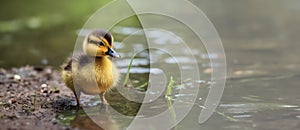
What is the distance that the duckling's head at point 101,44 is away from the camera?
16.5ft

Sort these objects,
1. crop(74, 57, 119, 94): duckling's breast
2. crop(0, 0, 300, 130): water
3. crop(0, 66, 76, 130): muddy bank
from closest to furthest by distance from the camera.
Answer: crop(0, 66, 76, 130): muddy bank → crop(0, 0, 300, 130): water → crop(74, 57, 119, 94): duckling's breast

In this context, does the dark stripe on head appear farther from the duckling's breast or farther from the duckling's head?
the duckling's breast

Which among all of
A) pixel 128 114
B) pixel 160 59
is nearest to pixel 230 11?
pixel 160 59

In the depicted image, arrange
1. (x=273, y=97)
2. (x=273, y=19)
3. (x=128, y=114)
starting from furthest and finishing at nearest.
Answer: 1. (x=273, y=19)
2. (x=273, y=97)
3. (x=128, y=114)

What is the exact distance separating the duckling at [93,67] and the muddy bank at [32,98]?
0.36 meters

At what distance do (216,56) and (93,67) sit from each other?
9.89 feet

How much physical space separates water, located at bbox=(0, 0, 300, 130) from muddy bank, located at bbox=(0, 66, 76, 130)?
0.24 m

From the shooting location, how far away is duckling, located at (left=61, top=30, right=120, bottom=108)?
5059 mm

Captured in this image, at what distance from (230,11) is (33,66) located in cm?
525

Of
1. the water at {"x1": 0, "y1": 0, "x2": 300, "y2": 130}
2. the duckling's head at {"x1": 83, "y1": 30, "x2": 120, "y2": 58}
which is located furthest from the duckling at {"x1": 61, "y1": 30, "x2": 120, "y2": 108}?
the water at {"x1": 0, "y1": 0, "x2": 300, "y2": 130}

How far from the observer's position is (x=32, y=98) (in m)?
5.63

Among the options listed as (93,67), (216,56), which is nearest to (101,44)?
(93,67)

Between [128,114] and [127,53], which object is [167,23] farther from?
[128,114]

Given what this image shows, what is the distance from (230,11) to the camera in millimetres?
11383
